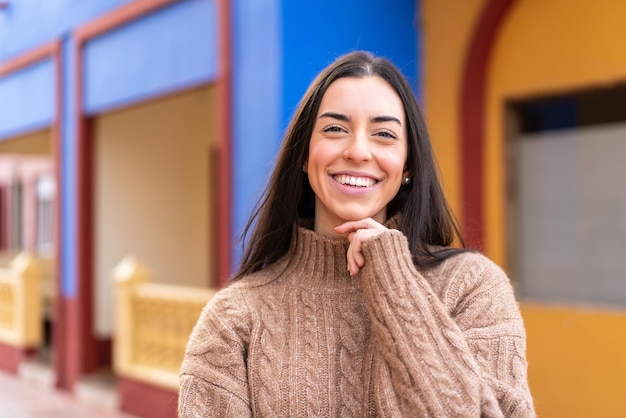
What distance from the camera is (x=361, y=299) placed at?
1.76m

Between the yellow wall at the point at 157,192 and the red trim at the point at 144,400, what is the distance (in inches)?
55.5

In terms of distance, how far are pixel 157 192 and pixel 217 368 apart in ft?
24.8

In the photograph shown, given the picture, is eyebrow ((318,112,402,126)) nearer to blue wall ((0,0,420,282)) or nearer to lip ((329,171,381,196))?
lip ((329,171,381,196))

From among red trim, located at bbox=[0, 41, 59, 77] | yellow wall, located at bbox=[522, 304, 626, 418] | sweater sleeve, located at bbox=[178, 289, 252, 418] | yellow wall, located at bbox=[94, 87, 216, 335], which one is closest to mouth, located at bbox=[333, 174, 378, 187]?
sweater sleeve, located at bbox=[178, 289, 252, 418]

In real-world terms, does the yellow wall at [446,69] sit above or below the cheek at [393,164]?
above

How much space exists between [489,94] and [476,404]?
157 inches

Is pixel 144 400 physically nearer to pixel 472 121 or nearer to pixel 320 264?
pixel 472 121

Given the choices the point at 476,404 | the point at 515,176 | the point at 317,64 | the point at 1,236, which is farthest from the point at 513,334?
the point at 1,236

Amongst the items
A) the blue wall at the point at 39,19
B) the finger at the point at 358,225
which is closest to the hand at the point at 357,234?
the finger at the point at 358,225

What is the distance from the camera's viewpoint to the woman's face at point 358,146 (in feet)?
5.53

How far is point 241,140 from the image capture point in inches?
198

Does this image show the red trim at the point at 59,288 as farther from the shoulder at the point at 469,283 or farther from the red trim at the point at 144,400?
the shoulder at the point at 469,283

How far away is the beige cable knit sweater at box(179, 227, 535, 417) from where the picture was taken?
59.1 inches

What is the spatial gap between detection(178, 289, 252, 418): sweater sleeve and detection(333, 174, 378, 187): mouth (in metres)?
0.38
